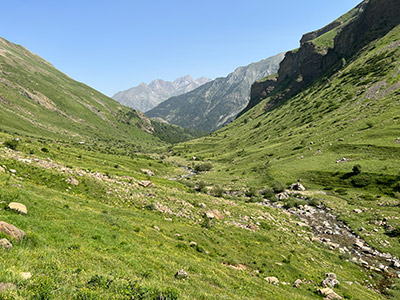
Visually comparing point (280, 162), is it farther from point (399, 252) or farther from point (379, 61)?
point (379, 61)

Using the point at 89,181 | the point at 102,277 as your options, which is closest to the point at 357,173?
the point at 89,181

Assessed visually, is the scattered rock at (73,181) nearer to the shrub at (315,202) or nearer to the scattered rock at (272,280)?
the scattered rock at (272,280)

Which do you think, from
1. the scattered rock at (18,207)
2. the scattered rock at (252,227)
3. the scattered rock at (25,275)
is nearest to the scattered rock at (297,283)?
the scattered rock at (252,227)

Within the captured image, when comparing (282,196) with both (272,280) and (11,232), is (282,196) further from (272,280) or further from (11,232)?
(11,232)

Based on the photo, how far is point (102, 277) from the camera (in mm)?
10570

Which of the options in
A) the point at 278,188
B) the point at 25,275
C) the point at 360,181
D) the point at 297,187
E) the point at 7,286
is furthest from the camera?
the point at 297,187

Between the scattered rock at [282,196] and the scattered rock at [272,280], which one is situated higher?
the scattered rock at [272,280]

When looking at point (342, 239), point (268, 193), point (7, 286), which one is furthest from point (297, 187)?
point (7, 286)

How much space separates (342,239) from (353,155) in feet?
175

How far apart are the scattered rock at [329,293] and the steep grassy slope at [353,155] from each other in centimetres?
2260

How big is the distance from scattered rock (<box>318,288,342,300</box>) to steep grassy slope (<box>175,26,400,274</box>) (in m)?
22.6

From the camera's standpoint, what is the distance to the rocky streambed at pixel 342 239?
33994mm

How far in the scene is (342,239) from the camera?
1663 inches

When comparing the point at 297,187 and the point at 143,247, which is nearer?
the point at 143,247
